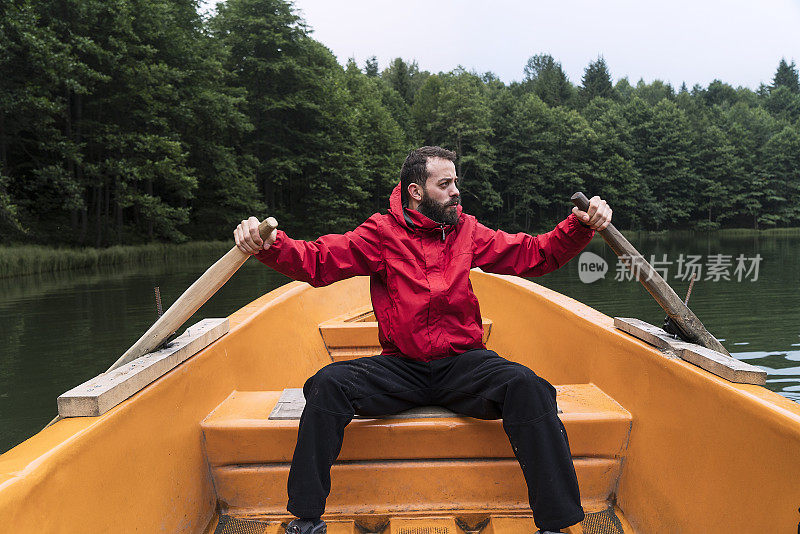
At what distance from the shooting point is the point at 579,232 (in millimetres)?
1671

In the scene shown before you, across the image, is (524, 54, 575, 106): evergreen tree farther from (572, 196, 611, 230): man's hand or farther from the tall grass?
(572, 196, 611, 230): man's hand

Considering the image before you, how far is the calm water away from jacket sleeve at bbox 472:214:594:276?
2499mm

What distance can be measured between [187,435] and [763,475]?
4.68ft

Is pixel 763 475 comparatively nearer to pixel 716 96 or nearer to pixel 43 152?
pixel 43 152

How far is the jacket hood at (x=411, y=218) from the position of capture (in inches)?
68.2

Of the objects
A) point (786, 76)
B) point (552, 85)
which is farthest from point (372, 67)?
point (786, 76)

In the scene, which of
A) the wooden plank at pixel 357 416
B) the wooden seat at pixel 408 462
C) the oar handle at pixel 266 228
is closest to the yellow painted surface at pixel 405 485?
the wooden seat at pixel 408 462

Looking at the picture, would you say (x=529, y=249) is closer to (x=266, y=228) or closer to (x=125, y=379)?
(x=266, y=228)

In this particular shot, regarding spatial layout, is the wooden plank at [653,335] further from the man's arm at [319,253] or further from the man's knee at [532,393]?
the man's arm at [319,253]

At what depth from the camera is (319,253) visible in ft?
5.57

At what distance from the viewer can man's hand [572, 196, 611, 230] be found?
5.21 feet

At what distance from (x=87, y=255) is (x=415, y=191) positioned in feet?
43.0
